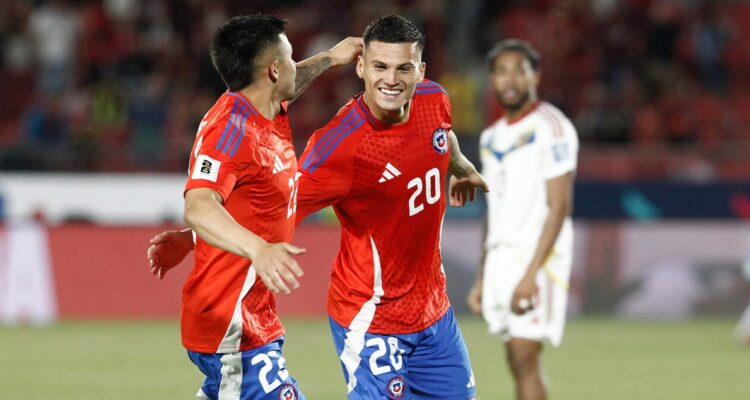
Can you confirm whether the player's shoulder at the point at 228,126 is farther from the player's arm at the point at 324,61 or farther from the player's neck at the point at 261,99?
the player's arm at the point at 324,61

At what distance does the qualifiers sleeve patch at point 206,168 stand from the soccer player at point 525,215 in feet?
9.36

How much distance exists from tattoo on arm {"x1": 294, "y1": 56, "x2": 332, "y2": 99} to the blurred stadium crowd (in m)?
9.78

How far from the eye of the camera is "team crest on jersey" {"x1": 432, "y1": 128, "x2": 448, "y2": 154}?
18.7 feet

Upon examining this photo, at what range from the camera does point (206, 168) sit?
4762 mm

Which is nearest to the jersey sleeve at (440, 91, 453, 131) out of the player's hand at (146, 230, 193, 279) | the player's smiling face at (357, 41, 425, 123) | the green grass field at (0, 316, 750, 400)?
the player's smiling face at (357, 41, 425, 123)

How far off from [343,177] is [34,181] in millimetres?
11079

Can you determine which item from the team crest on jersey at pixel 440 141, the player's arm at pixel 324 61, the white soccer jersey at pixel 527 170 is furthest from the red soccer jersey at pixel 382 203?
the white soccer jersey at pixel 527 170

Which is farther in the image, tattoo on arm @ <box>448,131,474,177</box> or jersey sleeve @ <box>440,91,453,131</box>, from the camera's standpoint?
tattoo on arm @ <box>448,131,474,177</box>

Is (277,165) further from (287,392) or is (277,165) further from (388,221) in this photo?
(287,392)

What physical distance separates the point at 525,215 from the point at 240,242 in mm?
3341

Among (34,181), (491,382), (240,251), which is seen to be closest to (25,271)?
(34,181)

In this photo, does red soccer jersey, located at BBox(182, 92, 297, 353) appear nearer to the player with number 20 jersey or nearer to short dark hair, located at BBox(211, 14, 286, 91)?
short dark hair, located at BBox(211, 14, 286, 91)

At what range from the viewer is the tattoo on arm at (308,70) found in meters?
5.80

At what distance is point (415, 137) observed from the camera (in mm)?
5656
